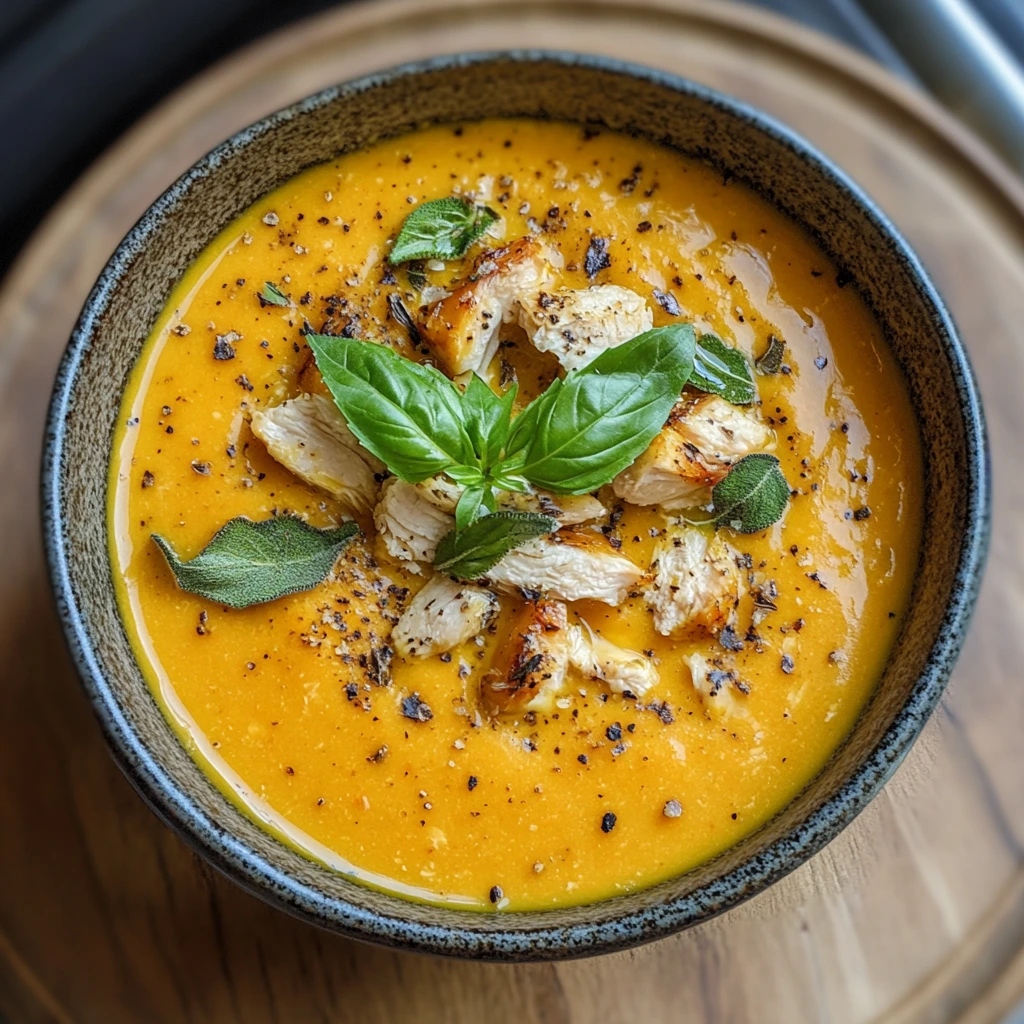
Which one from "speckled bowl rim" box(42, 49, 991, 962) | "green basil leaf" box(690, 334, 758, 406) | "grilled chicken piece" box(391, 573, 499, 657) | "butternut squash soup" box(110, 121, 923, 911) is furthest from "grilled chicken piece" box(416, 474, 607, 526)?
"speckled bowl rim" box(42, 49, 991, 962)

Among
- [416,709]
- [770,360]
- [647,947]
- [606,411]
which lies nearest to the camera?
[606,411]

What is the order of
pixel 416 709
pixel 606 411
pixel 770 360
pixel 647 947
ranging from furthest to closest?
pixel 647 947 < pixel 770 360 < pixel 416 709 < pixel 606 411

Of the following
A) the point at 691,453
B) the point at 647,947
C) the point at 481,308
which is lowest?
the point at 647,947

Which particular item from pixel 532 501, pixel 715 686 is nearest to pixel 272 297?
pixel 532 501

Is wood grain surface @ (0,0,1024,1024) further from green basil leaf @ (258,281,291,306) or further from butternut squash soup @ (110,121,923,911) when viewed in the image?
green basil leaf @ (258,281,291,306)

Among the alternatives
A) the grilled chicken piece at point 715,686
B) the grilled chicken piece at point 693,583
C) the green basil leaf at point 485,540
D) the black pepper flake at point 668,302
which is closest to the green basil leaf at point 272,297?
the green basil leaf at point 485,540

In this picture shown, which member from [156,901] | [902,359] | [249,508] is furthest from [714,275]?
[156,901]

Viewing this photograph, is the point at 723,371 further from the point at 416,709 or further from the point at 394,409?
the point at 416,709
